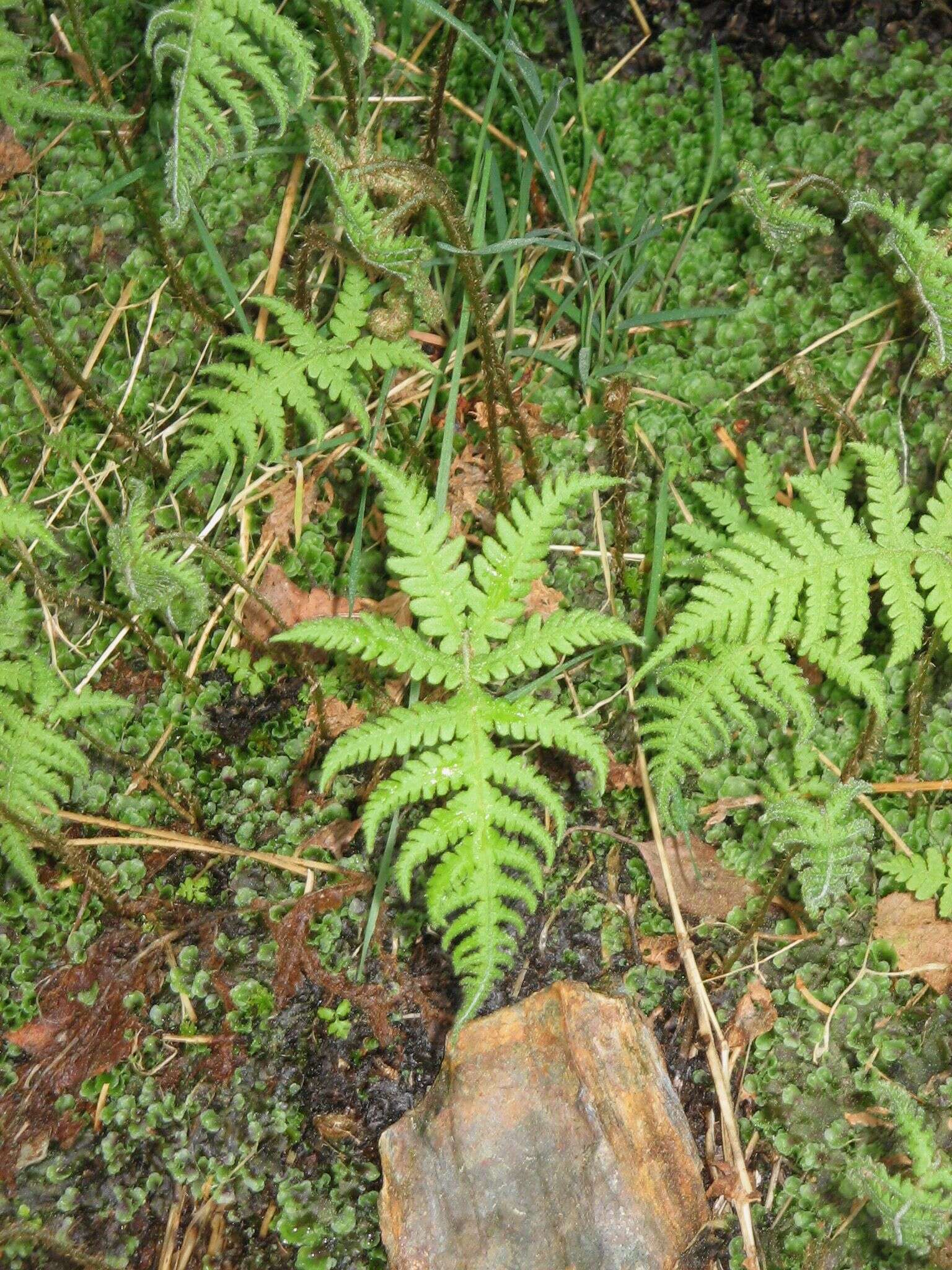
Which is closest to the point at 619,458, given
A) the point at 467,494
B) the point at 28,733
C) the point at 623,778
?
the point at 467,494

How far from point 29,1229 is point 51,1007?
2.16 ft

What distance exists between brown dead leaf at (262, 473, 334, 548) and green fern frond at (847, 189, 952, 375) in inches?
82.4

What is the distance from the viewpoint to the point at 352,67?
12.5 ft

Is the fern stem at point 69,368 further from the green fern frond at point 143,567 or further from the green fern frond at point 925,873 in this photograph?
the green fern frond at point 925,873

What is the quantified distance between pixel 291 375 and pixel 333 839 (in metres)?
1.63

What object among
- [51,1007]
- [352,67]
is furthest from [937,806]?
[352,67]

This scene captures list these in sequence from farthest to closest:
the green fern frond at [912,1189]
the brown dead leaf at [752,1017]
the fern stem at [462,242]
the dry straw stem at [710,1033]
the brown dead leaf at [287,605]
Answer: the brown dead leaf at [287,605] < the brown dead leaf at [752,1017] < the dry straw stem at [710,1033] < the fern stem at [462,242] < the green fern frond at [912,1189]

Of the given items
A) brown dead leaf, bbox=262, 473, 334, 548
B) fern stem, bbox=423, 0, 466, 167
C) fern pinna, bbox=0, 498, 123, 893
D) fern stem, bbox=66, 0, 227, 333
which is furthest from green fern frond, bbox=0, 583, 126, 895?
fern stem, bbox=423, 0, 466, 167

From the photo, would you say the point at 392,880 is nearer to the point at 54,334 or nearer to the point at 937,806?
the point at 937,806

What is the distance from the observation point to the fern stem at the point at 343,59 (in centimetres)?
320

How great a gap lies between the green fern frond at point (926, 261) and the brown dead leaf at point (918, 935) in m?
1.81

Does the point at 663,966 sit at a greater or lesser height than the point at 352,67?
lesser

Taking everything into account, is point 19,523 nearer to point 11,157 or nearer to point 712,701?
point 11,157

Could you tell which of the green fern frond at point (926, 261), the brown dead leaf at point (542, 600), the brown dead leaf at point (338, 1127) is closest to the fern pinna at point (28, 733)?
the brown dead leaf at point (338, 1127)
